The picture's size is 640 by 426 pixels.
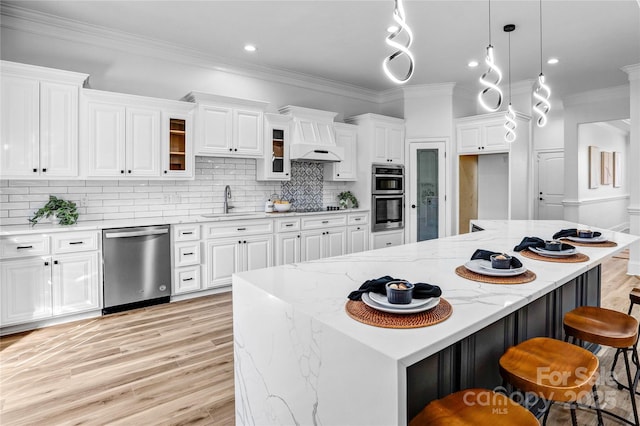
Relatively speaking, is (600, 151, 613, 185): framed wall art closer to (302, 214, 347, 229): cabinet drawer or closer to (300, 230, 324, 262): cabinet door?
(302, 214, 347, 229): cabinet drawer

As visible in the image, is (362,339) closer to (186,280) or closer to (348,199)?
(186,280)

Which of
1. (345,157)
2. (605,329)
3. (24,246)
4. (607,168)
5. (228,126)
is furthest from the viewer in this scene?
(607,168)

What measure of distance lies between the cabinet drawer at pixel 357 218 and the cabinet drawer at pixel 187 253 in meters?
2.32

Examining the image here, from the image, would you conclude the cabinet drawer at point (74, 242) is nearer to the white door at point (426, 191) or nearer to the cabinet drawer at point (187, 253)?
the cabinet drawer at point (187, 253)

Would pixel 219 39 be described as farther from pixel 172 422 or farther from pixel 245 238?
pixel 172 422

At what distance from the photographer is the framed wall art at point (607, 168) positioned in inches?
343

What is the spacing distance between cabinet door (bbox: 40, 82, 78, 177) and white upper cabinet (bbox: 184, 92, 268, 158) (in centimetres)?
120

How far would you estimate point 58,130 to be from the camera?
3.50 m

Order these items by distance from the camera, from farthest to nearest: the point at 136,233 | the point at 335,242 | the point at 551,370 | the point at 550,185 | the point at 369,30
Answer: the point at 550,185 → the point at 335,242 → the point at 369,30 → the point at 136,233 → the point at 551,370

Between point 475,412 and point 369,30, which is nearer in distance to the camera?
point 475,412

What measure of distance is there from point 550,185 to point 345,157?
565cm

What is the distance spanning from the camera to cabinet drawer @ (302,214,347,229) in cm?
512

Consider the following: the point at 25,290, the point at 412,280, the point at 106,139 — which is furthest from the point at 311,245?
the point at 412,280

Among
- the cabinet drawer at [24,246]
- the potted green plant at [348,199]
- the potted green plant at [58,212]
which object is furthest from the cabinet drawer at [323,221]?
the cabinet drawer at [24,246]
